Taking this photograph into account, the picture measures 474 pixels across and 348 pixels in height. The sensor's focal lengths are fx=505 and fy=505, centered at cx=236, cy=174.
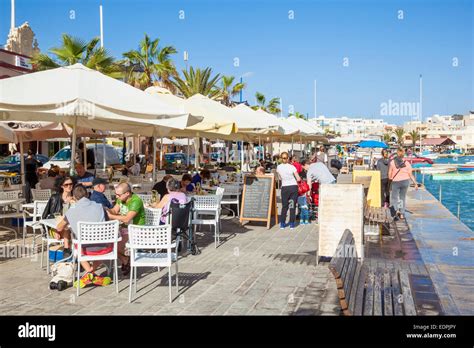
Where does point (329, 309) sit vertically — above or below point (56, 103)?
below

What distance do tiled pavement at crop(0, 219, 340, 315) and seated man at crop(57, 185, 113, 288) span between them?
13cm

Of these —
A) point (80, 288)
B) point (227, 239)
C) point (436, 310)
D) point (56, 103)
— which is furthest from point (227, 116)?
point (436, 310)

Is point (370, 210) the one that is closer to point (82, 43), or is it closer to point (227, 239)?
point (227, 239)

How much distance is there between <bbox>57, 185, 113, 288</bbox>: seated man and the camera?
626 centimetres

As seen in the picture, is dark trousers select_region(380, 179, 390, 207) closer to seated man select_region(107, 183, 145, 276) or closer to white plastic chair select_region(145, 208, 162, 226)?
white plastic chair select_region(145, 208, 162, 226)

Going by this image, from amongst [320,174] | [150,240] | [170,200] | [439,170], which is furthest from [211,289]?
[439,170]

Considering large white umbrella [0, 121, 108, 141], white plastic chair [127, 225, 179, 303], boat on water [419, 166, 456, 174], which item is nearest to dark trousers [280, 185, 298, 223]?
white plastic chair [127, 225, 179, 303]

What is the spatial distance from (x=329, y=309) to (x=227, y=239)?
15.6 ft

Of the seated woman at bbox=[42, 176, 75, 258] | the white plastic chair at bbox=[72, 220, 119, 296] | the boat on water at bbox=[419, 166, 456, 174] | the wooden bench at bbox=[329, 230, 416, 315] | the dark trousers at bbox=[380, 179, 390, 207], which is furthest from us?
the boat on water at bbox=[419, 166, 456, 174]

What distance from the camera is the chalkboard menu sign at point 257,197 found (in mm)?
11414

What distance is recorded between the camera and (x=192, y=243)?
848 cm

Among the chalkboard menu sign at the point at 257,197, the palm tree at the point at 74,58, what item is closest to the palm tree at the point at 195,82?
the palm tree at the point at 74,58

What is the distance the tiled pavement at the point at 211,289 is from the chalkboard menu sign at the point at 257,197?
8.26 ft

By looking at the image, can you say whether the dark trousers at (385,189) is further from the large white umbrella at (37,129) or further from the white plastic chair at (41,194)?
the large white umbrella at (37,129)
